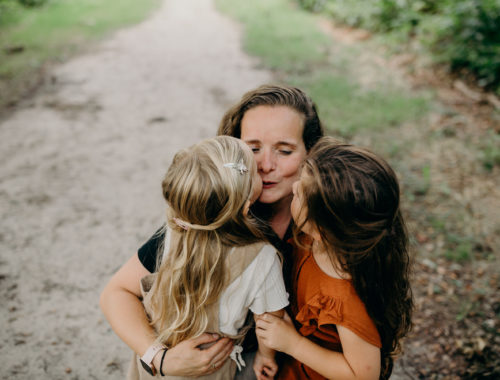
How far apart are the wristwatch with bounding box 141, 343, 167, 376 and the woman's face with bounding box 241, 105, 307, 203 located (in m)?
0.95

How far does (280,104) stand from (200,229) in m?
0.95

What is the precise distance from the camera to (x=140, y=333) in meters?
1.80

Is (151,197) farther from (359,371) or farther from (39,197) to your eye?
(359,371)

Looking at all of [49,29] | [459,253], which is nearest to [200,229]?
[459,253]

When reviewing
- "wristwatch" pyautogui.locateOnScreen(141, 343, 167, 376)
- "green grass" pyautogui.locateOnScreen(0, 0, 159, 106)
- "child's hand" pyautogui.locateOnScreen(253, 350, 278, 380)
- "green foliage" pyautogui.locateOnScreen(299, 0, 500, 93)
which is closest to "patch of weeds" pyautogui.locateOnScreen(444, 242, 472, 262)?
"child's hand" pyautogui.locateOnScreen(253, 350, 278, 380)

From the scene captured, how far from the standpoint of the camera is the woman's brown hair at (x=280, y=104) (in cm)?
220

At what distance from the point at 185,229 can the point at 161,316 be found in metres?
0.45

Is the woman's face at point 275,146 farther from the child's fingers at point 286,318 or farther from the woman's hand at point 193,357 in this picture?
the woman's hand at point 193,357

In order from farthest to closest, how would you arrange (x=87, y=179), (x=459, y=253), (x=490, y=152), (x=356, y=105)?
1. (x=356, y=105)
2. (x=490, y=152)
3. (x=87, y=179)
4. (x=459, y=253)

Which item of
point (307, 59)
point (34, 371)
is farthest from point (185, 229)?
point (307, 59)

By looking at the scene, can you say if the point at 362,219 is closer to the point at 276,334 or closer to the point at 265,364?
the point at 276,334

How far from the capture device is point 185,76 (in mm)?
8734

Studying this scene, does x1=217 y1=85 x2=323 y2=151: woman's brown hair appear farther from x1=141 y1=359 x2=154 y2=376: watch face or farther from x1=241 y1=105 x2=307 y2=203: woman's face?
x1=141 y1=359 x2=154 y2=376: watch face

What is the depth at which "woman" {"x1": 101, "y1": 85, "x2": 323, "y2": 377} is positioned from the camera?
1.74 m
